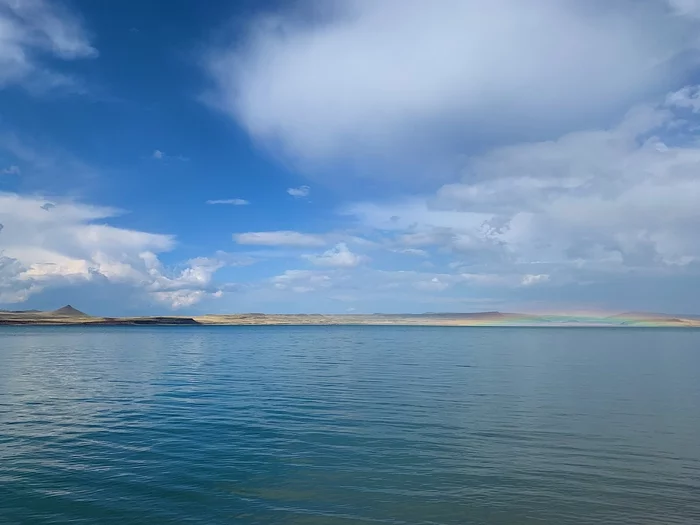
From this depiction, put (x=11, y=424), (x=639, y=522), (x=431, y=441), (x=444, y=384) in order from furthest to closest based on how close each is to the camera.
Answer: (x=444, y=384) < (x=11, y=424) < (x=431, y=441) < (x=639, y=522)

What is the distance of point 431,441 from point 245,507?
11.3 m

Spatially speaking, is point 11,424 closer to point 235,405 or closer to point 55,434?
point 55,434

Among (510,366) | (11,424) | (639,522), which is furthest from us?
(510,366)

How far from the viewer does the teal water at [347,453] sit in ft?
56.3

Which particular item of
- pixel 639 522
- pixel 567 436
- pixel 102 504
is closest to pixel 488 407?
pixel 567 436

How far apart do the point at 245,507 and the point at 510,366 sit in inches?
2142

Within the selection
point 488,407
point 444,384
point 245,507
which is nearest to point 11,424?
point 245,507

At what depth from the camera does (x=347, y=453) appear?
2356cm

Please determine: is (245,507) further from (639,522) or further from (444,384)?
(444,384)

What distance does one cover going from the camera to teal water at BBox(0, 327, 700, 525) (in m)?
17.2

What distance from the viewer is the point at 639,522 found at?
16219 millimetres

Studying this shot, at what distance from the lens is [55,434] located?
26.8 meters

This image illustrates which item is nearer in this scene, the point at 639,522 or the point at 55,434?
the point at 639,522

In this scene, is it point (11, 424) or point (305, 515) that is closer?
point (305, 515)
